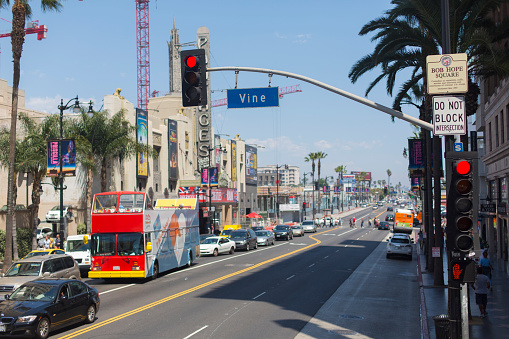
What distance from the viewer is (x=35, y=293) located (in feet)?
49.0

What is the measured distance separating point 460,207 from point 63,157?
28.1 metres

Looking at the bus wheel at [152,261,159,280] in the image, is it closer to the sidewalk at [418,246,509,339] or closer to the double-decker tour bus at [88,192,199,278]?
the double-decker tour bus at [88,192,199,278]

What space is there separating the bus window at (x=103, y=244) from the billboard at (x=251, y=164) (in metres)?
70.5

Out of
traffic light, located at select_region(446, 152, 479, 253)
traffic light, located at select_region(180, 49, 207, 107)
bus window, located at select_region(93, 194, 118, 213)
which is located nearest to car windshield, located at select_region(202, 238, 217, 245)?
bus window, located at select_region(93, 194, 118, 213)

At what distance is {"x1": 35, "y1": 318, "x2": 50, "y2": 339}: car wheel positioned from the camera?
13602mm

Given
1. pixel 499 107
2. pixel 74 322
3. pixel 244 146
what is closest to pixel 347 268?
pixel 499 107

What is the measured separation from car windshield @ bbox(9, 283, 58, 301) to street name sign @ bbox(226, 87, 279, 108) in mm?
7034

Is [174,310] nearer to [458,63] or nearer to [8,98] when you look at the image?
[458,63]

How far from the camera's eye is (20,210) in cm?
4034

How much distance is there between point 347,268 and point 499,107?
12483 mm

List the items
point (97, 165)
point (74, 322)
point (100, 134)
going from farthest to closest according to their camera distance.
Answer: point (97, 165) → point (100, 134) → point (74, 322)

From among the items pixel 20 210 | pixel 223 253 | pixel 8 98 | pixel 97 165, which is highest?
pixel 8 98

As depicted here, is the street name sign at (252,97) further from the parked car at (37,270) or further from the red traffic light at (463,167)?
the parked car at (37,270)

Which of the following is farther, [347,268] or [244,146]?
[244,146]
